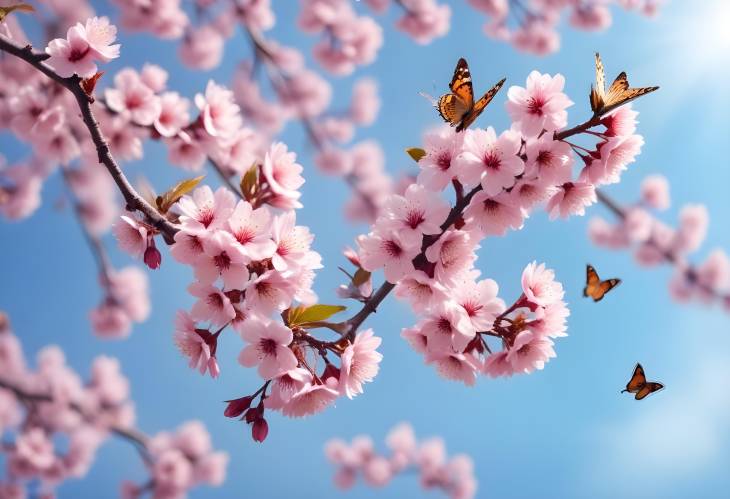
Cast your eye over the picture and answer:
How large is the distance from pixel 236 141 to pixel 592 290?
6.24ft

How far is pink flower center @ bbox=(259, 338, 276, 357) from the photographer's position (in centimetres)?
156

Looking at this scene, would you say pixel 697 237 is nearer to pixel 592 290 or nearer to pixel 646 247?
pixel 646 247

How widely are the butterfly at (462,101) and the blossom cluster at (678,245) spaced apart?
239 inches

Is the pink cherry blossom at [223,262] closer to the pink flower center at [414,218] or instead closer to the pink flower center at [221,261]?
the pink flower center at [221,261]

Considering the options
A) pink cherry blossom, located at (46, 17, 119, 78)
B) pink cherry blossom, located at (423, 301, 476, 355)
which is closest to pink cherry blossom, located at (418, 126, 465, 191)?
pink cherry blossom, located at (423, 301, 476, 355)

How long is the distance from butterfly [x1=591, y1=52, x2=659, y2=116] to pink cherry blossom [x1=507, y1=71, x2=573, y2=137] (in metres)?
0.09

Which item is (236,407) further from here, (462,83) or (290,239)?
(462,83)

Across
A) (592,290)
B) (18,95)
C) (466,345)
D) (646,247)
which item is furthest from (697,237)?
(18,95)

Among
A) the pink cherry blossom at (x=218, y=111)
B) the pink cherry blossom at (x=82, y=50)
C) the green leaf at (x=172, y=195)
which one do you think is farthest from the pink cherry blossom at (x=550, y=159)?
the pink cherry blossom at (x=218, y=111)

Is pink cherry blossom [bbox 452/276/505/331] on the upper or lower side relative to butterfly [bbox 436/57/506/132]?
lower

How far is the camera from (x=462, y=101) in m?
1.55

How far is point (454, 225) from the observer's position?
1647 millimetres

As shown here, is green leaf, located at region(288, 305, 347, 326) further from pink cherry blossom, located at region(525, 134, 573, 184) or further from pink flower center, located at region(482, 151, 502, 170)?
pink cherry blossom, located at region(525, 134, 573, 184)

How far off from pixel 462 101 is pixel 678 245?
707 cm
